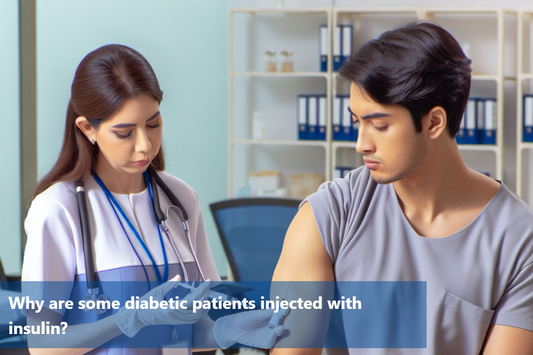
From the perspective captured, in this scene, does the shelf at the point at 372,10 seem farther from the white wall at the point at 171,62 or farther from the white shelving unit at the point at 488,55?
the white wall at the point at 171,62

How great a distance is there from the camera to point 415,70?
94 centimetres

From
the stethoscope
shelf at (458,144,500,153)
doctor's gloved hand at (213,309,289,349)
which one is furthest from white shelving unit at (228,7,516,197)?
doctor's gloved hand at (213,309,289,349)

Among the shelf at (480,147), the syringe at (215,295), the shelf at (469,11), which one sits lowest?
the syringe at (215,295)

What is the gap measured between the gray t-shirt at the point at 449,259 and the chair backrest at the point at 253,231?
97cm

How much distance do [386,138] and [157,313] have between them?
58cm

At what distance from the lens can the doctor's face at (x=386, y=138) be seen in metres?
0.96

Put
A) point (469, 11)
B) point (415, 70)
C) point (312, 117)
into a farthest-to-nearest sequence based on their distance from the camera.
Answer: point (312, 117)
point (469, 11)
point (415, 70)

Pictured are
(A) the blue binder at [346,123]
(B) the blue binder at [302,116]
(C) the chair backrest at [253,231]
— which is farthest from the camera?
(B) the blue binder at [302,116]

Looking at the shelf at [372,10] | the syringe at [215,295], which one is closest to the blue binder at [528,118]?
the shelf at [372,10]

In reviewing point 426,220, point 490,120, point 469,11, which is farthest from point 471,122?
point 426,220

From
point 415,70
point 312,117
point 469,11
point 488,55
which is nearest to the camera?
point 415,70

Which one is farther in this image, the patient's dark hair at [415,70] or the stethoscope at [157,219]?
the stethoscope at [157,219]

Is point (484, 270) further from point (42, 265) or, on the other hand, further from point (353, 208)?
point (42, 265)

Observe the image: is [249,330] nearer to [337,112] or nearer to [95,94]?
[95,94]
